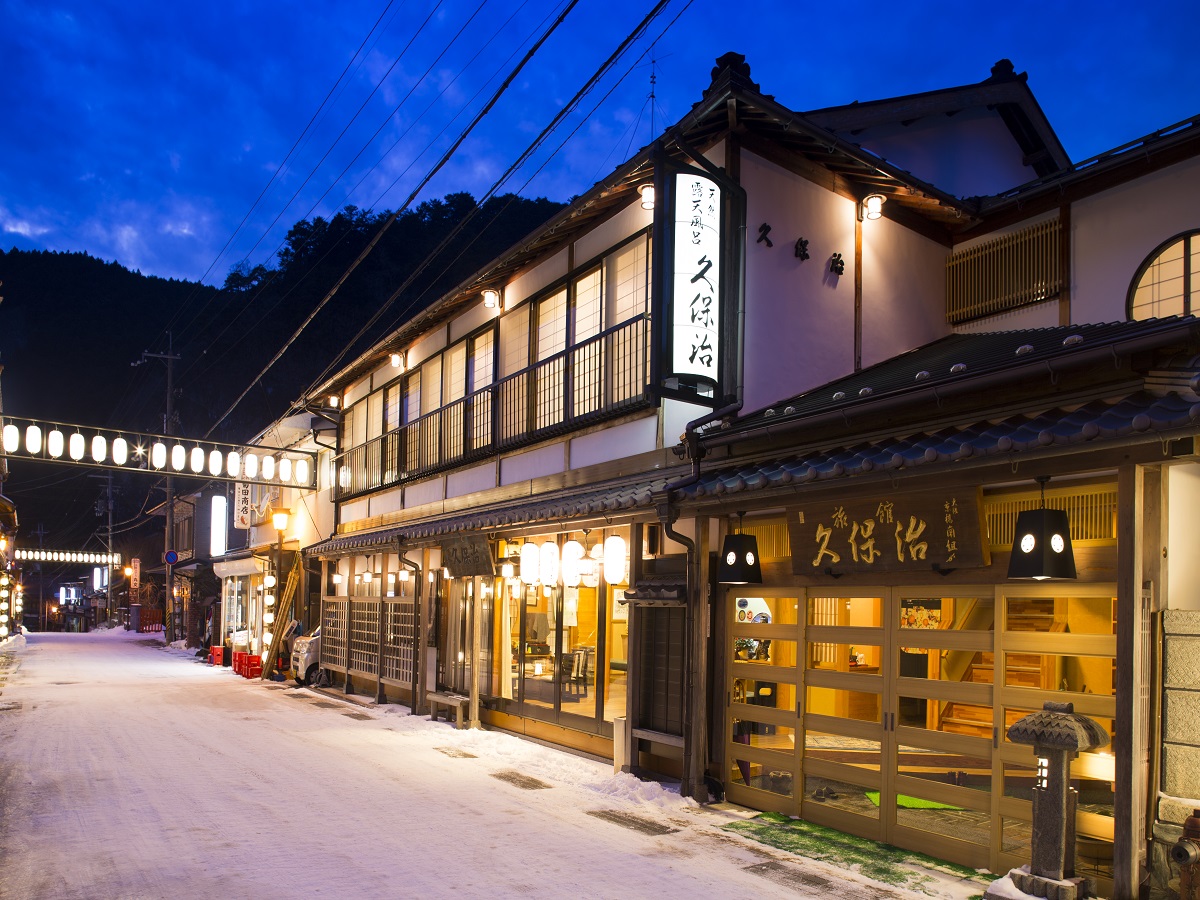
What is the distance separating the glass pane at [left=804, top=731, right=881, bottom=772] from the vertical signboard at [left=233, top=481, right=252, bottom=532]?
105 ft

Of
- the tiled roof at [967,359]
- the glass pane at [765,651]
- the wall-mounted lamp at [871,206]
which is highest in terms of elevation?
the wall-mounted lamp at [871,206]

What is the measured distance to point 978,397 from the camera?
8344mm

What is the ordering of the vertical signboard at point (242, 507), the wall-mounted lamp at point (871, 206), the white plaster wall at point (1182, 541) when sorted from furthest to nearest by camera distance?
the vertical signboard at point (242, 507), the wall-mounted lamp at point (871, 206), the white plaster wall at point (1182, 541)

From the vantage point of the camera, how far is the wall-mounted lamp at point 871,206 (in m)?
13.7

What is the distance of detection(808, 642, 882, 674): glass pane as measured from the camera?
9469 millimetres

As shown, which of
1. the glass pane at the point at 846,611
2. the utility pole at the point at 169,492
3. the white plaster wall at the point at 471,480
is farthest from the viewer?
the utility pole at the point at 169,492

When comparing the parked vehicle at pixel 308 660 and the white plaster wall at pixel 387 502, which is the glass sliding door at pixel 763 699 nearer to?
the white plaster wall at pixel 387 502

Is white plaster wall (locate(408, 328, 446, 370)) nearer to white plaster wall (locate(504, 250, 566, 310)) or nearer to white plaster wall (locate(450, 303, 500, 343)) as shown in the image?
white plaster wall (locate(450, 303, 500, 343))

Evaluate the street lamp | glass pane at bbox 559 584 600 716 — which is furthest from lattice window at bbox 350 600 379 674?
glass pane at bbox 559 584 600 716

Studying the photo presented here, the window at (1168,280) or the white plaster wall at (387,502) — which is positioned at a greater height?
the window at (1168,280)

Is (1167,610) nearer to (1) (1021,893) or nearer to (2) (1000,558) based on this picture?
(2) (1000,558)

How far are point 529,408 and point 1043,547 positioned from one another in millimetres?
10899

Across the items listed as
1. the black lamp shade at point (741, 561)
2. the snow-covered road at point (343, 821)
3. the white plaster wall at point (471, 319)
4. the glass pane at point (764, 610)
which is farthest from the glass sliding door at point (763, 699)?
the white plaster wall at point (471, 319)

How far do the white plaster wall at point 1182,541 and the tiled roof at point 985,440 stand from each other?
92 cm
